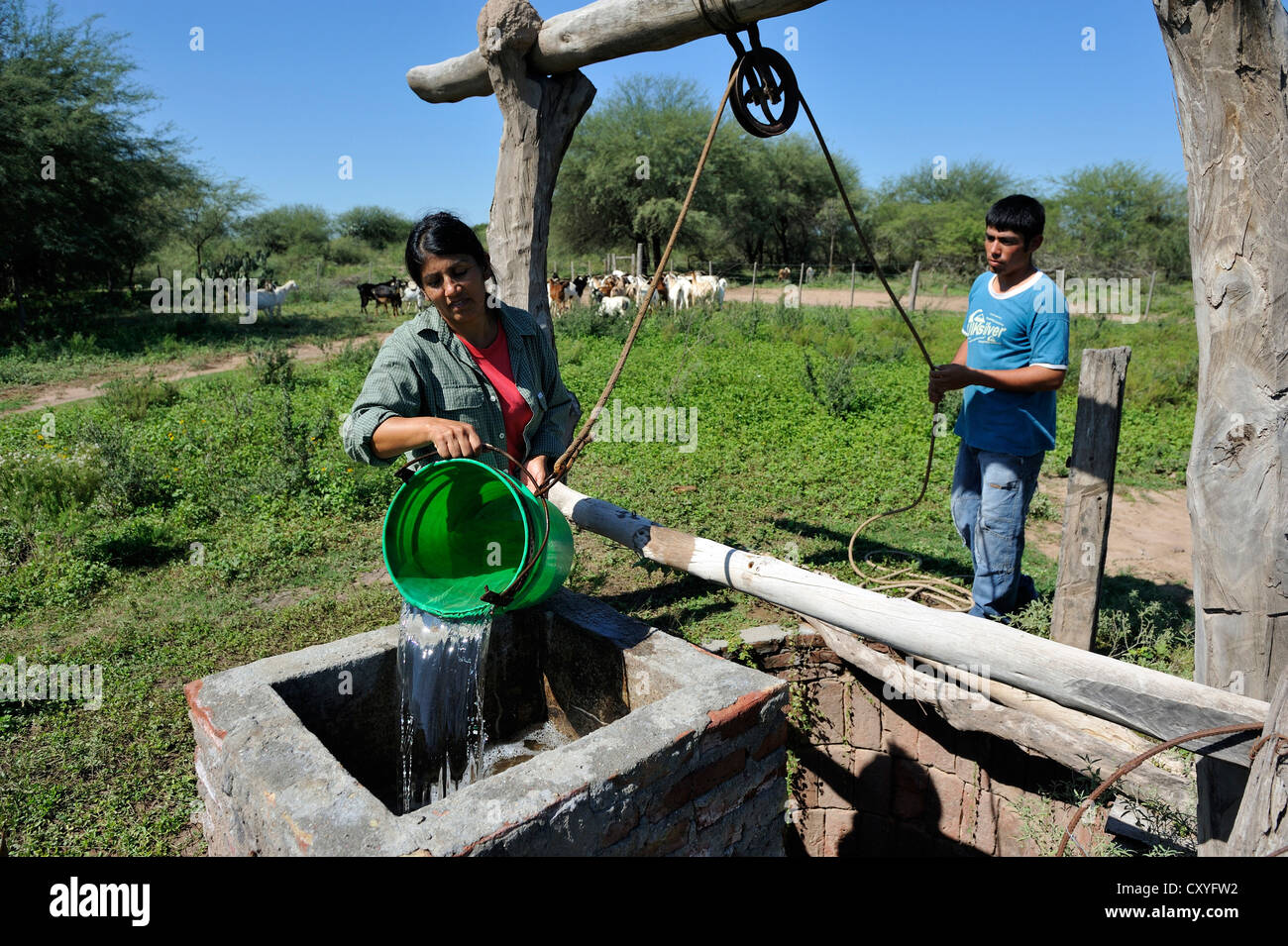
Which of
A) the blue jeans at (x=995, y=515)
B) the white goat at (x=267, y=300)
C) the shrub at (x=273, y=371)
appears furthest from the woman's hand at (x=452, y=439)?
the white goat at (x=267, y=300)

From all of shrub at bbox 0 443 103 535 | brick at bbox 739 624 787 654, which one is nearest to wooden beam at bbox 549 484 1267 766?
brick at bbox 739 624 787 654

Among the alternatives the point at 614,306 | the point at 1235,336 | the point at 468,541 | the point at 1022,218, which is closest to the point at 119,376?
the point at 614,306

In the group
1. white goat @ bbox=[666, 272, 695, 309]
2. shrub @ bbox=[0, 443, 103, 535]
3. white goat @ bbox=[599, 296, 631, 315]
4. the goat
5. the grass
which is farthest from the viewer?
the goat

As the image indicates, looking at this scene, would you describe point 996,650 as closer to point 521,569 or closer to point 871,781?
point 521,569

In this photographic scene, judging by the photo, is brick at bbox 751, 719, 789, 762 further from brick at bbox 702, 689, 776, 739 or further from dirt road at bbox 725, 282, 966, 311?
dirt road at bbox 725, 282, 966, 311

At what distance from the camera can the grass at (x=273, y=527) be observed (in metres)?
3.28

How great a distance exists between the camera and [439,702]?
2553mm

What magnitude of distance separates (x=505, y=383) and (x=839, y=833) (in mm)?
2955

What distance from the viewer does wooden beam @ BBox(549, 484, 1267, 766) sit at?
2074mm

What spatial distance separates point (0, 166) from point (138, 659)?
12090 millimetres

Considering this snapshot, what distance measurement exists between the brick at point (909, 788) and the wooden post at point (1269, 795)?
7.18 ft

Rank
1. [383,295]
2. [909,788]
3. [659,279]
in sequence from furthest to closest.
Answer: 1. [383,295]
2. [909,788]
3. [659,279]

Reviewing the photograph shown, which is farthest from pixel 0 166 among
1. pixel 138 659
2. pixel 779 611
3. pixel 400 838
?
pixel 400 838

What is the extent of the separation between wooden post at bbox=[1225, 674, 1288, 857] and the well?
45.3 inches
